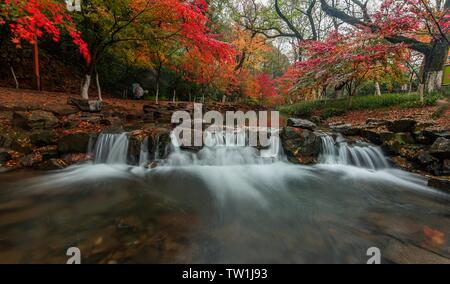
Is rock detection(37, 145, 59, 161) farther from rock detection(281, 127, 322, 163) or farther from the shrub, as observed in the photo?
the shrub

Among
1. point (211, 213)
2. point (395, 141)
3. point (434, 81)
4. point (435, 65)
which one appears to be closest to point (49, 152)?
point (211, 213)

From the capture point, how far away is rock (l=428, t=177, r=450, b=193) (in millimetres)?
4908

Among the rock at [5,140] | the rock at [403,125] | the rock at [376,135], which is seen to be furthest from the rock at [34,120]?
the rock at [403,125]

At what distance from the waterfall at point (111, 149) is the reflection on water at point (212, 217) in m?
0.39

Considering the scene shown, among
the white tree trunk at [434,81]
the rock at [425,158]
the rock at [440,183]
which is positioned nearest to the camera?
the rock at [440,183]

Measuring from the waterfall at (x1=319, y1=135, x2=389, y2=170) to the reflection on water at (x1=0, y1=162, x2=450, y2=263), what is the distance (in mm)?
1259

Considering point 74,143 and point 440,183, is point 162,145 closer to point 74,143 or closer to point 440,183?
point 74,143

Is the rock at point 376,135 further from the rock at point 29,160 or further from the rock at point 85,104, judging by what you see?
the rock at point 85,104

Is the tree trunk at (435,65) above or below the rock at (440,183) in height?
above

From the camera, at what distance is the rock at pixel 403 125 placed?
7207 millimetres


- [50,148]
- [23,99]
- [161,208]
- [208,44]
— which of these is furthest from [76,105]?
[161,208]

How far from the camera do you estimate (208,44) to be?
8461 mm
